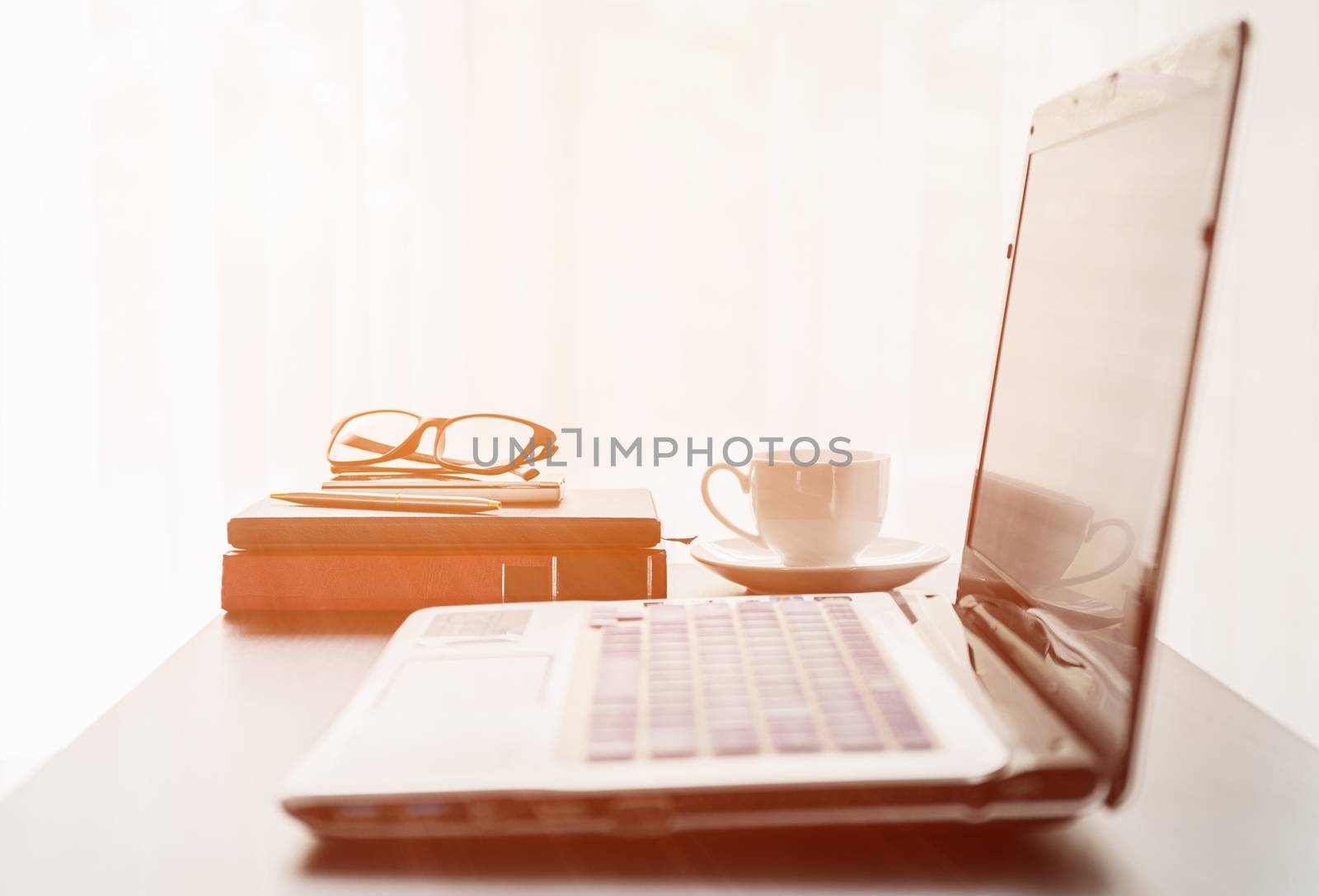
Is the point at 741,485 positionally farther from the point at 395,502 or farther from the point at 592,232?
the point at 592,232

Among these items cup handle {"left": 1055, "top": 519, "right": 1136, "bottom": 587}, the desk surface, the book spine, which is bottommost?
the desk surface

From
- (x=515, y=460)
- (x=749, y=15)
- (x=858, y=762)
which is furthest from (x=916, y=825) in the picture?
(x=749, y=15)

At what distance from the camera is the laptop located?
35 centimetres

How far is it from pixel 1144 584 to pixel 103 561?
1391 mm

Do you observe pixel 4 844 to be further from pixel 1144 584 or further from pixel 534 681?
pixel 1144 584

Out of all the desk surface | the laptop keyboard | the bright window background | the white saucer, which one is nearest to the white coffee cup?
the white saucer

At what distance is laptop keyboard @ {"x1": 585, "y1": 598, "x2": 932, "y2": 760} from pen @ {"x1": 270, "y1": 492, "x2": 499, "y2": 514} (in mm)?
193

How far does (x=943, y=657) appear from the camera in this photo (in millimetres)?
496

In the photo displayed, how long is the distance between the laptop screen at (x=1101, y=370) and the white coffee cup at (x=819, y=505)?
84 mm

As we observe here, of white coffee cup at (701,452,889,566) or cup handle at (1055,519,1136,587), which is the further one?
white coffee cup at (701,452,889,566)

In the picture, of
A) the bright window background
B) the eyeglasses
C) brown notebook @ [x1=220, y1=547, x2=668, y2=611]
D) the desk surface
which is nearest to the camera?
the desk surface

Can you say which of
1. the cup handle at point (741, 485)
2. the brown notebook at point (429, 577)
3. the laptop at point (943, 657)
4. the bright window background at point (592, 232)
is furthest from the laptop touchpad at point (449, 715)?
the bright window background at point (592, 232)

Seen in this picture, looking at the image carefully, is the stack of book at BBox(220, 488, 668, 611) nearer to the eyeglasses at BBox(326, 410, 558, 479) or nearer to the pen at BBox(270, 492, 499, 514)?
the pen at BBox(270, 492, 499, 514)

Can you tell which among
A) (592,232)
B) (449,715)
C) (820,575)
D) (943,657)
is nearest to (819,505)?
(820,575)
